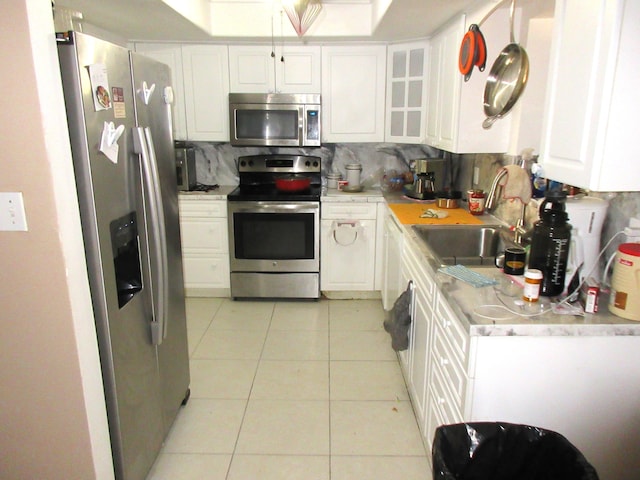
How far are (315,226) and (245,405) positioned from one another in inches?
63.1

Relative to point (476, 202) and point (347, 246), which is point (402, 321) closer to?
point (476, 202)

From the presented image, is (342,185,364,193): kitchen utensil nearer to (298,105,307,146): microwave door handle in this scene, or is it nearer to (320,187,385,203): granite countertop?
(320,187,385,203): granite countertop

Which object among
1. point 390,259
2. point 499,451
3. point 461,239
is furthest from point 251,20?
point 499,451

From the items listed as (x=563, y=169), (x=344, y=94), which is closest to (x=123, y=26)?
(x=344, y=94)

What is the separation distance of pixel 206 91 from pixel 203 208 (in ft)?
3.09

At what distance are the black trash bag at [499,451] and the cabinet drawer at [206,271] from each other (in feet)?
9.32

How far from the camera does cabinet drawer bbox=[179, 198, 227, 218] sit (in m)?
3.77

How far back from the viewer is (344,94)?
3809 millimetres

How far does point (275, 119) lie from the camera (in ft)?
12.4

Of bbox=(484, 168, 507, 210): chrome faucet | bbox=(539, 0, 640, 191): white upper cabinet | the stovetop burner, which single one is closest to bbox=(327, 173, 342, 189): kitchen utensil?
the stovetop burner

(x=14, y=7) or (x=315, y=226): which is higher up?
(x=14, y=7)

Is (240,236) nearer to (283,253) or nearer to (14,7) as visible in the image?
(283,253)

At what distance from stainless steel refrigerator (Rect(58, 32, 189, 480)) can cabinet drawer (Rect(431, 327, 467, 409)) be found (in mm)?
1140

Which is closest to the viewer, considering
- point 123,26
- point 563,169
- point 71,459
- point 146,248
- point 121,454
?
point 563,169
